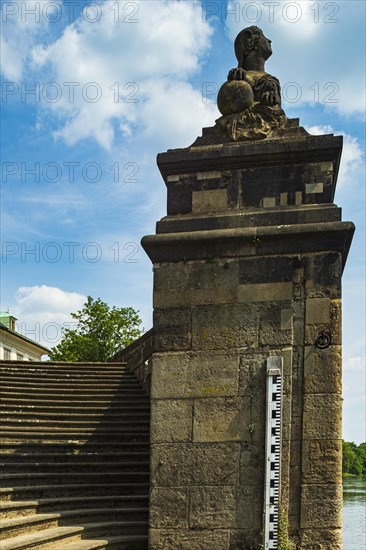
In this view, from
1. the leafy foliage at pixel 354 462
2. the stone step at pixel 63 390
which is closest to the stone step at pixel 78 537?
the stone step at pixel 63 390

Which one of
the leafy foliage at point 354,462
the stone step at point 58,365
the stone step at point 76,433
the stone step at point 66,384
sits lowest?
the leafy foliage at point 354,462

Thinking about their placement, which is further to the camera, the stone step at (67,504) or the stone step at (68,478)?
the stone step at (68,478)

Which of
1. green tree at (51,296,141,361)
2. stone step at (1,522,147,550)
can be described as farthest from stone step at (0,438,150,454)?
green tree at (51,296,141,361)

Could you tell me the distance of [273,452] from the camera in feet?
19.5

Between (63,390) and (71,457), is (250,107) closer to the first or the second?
(71,457)

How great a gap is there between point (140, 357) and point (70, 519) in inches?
208

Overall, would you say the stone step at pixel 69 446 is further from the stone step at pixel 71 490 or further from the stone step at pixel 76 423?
the stone step at pixel 71 490

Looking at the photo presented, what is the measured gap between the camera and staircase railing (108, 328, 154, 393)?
11492mm

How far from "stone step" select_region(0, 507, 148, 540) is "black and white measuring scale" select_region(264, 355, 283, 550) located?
5.24 feet

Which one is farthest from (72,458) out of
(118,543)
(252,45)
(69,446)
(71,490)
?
(252,45)

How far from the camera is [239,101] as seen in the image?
6.75 m

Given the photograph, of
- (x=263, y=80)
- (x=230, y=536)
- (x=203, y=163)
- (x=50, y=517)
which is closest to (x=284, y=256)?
(x=203, y=163)

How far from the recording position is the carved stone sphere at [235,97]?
675 centimetres

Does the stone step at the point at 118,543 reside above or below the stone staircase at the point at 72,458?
below
